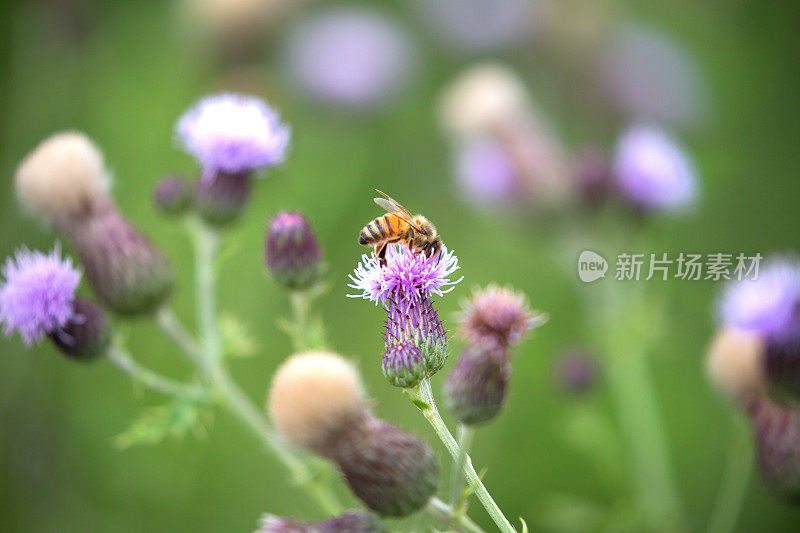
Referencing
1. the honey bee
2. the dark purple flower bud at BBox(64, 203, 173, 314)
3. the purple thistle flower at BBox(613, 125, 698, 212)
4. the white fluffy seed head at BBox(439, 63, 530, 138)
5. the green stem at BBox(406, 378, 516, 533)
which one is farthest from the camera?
the white fluffy seed head at BBox(439, 63, 530, 138)

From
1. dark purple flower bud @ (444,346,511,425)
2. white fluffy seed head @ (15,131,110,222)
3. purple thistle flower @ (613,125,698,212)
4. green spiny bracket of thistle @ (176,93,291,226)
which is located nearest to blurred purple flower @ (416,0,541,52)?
purple thistle flower @ (613,125,698,212)

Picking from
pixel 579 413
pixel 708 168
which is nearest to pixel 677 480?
pixel 579 413

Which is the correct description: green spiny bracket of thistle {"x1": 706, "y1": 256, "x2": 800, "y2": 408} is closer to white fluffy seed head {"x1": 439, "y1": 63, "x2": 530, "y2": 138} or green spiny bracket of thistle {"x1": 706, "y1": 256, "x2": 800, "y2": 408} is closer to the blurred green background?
the blurred green background

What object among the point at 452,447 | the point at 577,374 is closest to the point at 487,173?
the point at 577,374

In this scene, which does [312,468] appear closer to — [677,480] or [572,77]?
[677,480]

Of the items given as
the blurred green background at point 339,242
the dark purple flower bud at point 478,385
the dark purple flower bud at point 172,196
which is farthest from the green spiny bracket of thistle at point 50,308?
the blurred green background at point 339,242

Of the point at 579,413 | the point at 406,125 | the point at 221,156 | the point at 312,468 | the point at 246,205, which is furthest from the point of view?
the point at 406,125

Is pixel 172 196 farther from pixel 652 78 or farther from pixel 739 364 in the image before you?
pixel 652 78
